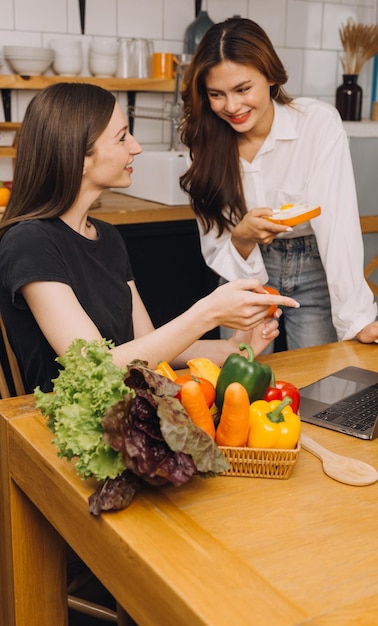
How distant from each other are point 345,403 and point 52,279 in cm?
68

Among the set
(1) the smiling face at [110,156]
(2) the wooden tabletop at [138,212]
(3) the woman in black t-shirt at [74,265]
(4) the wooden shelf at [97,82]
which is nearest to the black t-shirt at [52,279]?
(3) the woman in black t-shirt at [74,265]

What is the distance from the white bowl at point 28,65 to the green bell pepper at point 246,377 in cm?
251

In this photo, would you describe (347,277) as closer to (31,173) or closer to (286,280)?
(286,280)

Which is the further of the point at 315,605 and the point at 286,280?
the point at 286,280

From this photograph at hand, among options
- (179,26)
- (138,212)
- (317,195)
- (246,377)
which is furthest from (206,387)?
(179,26)

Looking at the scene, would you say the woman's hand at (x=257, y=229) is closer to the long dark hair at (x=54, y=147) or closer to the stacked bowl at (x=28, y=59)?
the long dark hair at (x=54, y=147)

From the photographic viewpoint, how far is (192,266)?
336 centimetres

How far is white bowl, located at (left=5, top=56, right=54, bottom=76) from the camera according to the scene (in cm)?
341

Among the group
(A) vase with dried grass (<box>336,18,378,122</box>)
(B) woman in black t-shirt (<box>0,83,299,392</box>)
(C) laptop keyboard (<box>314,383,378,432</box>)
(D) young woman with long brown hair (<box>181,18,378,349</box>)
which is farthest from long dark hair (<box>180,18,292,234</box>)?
(A) vase with dried grass (<box>336,18,378,122</box>)

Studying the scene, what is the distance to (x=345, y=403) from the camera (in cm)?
158

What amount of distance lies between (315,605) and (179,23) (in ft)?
11.5

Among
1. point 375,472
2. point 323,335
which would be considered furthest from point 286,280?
point 375,472

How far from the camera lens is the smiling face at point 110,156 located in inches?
73.5

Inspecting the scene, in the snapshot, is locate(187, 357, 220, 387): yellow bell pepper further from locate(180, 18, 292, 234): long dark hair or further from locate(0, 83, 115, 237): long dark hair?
locate(180, 18, 292, 234): long dark hair
